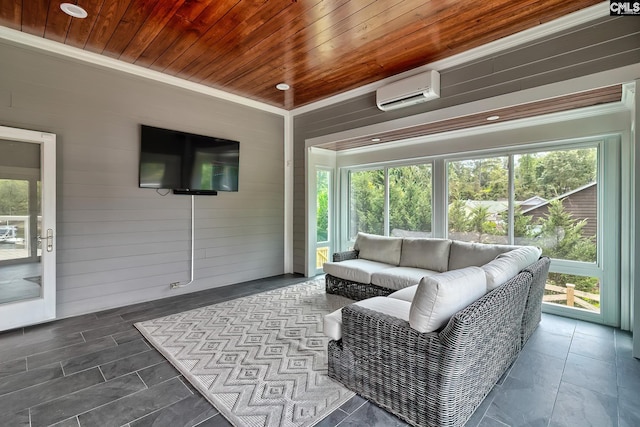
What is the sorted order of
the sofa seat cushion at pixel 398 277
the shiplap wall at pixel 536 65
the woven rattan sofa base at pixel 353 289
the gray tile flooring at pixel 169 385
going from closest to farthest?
the gray tile flooring at pixel 169 385 < the shiplap wall at pixel 536 65 < the sofa seat cushion at pixel 398 277 < the woven rattan sofa base at pixel 353 289

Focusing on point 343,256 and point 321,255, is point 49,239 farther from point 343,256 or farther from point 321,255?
point 321,255

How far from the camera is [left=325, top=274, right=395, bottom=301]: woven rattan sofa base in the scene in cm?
396

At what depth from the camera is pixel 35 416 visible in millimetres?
1921

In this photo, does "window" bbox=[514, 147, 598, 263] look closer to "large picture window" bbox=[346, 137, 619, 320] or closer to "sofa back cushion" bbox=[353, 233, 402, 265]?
"large picture window" bbox=[346, 137, 619, 320]

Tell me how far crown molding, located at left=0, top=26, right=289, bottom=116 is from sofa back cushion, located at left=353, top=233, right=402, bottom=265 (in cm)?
300

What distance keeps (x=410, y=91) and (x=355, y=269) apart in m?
2.38

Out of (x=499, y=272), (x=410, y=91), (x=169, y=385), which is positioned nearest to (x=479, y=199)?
(x=410, y=91)

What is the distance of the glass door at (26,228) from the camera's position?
3195mm

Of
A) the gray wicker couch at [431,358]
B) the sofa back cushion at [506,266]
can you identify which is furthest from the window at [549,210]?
the gray wicker couch at [431,358]

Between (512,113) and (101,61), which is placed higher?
(101,61)

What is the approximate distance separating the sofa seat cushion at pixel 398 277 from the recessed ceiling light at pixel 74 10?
4050mm

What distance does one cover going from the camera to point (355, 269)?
4191 millimetres

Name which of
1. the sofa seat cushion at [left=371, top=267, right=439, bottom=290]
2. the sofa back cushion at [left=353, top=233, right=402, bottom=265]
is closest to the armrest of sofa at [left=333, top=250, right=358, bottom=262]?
the sofa back cushion at [left=353, top=233, right=402, bottom=265]

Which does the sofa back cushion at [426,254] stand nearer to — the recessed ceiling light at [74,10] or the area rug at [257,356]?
the area rug at [257,356]
